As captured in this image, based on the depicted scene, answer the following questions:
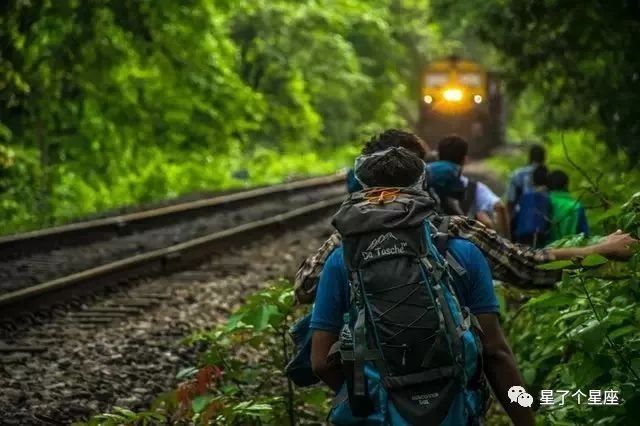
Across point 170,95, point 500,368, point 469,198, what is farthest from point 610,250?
point 170,95

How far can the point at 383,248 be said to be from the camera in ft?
11.2

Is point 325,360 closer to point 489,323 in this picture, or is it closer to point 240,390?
point 489,323

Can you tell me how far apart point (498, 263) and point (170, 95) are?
2511 centimetres

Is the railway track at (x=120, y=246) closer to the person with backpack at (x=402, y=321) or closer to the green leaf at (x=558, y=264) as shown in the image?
the green leaf at (x=558, y=264)

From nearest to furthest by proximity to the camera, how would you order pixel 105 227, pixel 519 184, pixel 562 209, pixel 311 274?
pixel 311 274 → pixel 562 209 → pixel 519 184 → pixel 105 227

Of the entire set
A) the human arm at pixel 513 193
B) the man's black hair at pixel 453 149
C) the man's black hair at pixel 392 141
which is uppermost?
the man's black hair at pixel 392 141

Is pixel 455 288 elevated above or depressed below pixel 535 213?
above

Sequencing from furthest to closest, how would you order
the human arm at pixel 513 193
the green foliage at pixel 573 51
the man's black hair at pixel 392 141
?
the green foliage at pixel 573 51
the human arm at pixel 513 193
the man's black hair at pixel 392 141

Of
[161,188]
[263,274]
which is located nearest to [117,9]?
[161,188]

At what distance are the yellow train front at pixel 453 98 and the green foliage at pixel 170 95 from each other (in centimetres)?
338

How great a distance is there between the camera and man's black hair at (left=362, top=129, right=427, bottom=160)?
455 cm

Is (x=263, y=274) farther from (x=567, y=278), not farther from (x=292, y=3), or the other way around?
(x=292, y=3)

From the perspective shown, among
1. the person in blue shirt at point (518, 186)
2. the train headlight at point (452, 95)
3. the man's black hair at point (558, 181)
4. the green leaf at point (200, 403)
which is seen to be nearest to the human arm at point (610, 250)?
the green leaf at point (200, 403)

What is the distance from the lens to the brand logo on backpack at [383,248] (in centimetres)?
342
